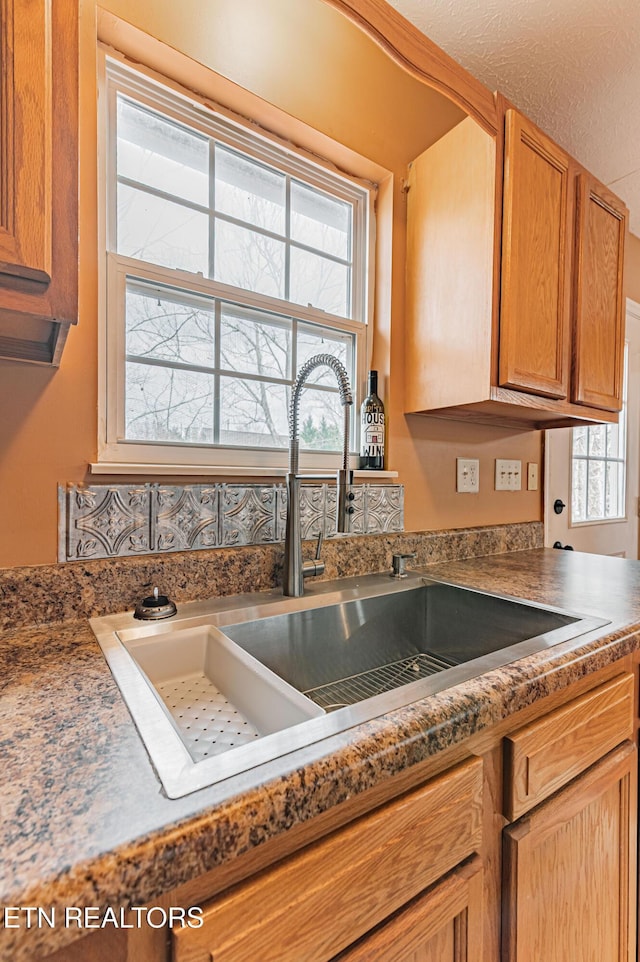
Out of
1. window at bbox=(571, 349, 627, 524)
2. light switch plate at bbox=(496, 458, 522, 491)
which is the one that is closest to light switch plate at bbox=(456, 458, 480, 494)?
light switch plate at bbox=(496, 458, 522, 491)

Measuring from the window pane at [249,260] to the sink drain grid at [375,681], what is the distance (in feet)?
3.34

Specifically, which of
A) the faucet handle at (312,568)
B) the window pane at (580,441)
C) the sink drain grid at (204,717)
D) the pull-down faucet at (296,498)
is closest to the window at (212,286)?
the pull-down faucet at (296,498)

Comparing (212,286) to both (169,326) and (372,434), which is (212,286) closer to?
(169,326)

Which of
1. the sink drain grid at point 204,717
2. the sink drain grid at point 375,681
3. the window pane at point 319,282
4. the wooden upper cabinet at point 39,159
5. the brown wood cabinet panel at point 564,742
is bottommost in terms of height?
the sink drain grid at point 375,681

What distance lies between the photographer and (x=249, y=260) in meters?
1.23

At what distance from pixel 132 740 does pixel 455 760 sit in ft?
1.31

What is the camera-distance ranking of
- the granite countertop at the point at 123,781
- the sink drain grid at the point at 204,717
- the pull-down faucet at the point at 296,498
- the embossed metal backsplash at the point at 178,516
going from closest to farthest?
the granite countertop at the point at 123,781 → the sink drain grid at the point at 204,717 → the embossed metal backsplash at the point at 178,516 → the pull-down faucet at the point at 296,498

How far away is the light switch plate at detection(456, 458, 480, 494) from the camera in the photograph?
1555mm

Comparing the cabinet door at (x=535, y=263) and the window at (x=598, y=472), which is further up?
the cabinet door at (x=535, y=263)

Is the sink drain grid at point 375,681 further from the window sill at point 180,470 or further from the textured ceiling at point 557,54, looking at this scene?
the textured ceiling at point 557,54

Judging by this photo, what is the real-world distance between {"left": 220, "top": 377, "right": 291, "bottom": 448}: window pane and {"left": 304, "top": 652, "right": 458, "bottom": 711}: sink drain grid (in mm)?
618

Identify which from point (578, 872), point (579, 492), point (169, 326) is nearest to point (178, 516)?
point (169, 326)

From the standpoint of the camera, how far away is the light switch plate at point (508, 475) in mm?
1687

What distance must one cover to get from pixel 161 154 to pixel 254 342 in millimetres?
487
